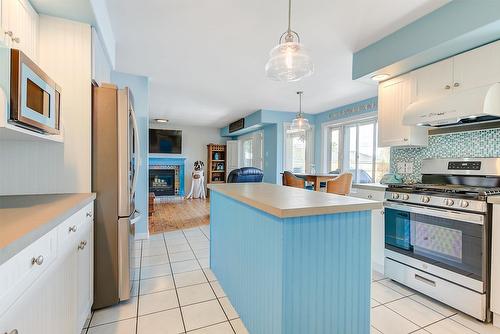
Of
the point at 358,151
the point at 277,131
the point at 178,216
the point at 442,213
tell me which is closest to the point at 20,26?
the point at 442,213

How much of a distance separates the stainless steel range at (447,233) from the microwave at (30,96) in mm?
2855

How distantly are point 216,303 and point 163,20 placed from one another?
251 centimetres

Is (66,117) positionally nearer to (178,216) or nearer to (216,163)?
(178,216)

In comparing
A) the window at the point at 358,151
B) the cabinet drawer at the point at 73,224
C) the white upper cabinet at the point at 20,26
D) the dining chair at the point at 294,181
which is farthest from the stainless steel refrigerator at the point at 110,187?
the window at the point at 358,151

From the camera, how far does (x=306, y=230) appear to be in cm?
128

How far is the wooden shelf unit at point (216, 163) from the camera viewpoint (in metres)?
8.63

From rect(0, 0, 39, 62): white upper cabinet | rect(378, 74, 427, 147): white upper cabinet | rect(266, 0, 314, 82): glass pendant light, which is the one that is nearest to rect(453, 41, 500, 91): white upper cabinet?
rect(378, 74, 427, 147): white upper cabinet

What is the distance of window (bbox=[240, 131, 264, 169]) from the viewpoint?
700 centimetres

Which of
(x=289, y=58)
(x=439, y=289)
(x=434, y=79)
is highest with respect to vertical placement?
(x=434, y=79)

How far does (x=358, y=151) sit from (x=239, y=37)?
11.8 ft

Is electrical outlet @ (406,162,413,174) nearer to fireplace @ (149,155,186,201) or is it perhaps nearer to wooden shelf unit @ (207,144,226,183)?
wooden shelf unit @ (207,144,226,183)

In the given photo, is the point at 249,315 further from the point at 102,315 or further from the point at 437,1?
the point at 437,1

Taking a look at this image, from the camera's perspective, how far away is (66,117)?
182 cm

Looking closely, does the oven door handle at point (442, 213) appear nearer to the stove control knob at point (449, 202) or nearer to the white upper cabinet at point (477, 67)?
the stove control knob at point (449, 202)
